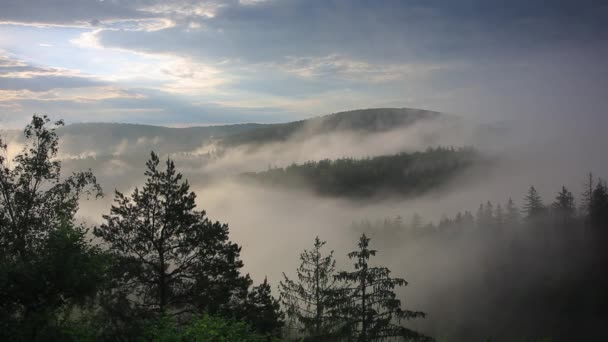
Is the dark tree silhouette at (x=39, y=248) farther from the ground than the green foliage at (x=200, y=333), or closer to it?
farther from the ground

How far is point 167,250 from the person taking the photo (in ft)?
72.4

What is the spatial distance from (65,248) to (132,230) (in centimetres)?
621

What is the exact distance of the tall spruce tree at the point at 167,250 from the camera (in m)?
21.4

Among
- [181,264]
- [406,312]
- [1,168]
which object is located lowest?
[406,312]

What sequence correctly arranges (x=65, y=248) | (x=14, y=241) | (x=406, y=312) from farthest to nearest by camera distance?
(x=406, y=312)
(x=14, y=241)
(x=65, y=248)

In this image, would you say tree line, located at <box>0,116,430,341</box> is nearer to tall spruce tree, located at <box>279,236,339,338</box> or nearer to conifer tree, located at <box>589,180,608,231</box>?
tall spruce tree, located at <box>279,236,339,338</box>

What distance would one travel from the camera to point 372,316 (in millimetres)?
22531

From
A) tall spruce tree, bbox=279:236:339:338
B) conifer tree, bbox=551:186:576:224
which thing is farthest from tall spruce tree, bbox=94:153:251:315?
conifer tree, bbox=551:186:576:224

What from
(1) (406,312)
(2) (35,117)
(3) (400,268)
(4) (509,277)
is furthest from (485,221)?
(2) (35,117)

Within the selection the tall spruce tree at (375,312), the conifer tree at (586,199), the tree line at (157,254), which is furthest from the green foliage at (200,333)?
the conifer tree at (586,199)

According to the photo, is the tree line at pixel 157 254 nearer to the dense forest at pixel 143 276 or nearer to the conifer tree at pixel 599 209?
the dense forest at pixel 143 276

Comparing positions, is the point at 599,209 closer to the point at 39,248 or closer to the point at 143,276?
the point at 143,276

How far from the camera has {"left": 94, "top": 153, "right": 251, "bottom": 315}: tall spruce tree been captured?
21.4 meters

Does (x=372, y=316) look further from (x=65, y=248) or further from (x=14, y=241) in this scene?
(x=14, y=241)
